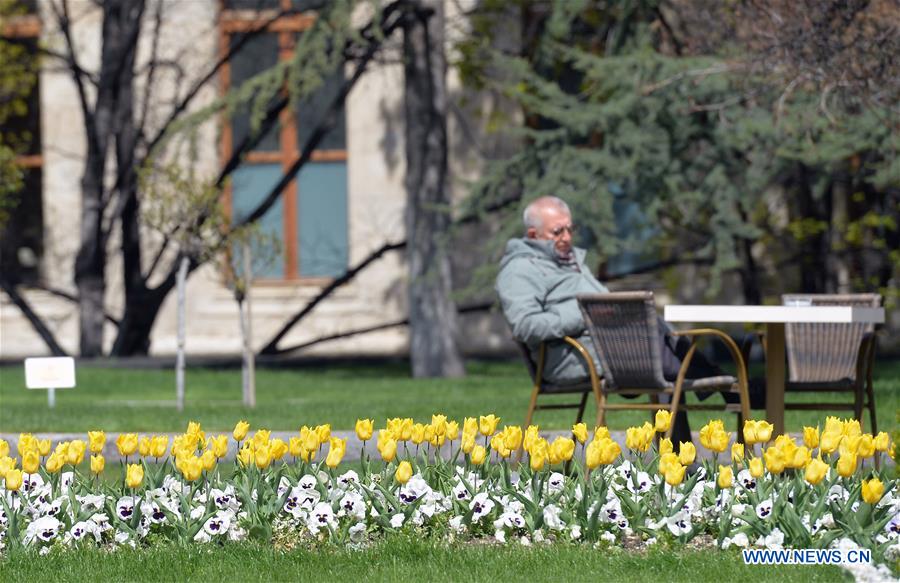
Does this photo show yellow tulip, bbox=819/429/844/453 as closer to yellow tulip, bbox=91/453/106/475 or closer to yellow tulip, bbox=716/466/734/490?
yellow tulip, bbox=716/466/734/490

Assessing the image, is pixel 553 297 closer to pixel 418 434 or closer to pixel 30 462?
pixel 418 434

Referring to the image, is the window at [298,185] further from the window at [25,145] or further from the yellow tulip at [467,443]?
the yellow tulip at [467,443]

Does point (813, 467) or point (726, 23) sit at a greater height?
point (726, 23)

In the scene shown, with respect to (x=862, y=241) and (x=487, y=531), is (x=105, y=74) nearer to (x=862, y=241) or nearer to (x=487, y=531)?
(x=862, y=241)

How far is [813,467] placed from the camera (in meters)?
5.74

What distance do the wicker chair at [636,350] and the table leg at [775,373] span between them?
153 millimetres

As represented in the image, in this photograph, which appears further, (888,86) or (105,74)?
(105,74)

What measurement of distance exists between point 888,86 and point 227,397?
703cm

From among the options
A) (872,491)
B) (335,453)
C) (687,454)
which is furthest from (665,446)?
(335,453)

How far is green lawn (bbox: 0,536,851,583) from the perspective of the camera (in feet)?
18.1

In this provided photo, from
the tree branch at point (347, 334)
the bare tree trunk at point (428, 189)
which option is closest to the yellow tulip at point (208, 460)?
the bare tree trunk at point (428, 189)

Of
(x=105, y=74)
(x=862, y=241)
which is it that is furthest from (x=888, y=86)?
(x=105, y=74)

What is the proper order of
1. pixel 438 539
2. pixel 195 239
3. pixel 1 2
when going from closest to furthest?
1. pixel 438 539
2. pixel 195 239
3. pixel 1 2

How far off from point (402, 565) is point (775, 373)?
3188 millimetres
